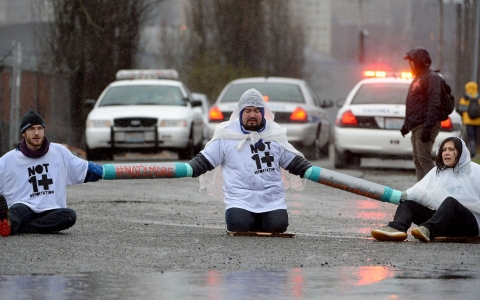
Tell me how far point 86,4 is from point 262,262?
22813 millimetres

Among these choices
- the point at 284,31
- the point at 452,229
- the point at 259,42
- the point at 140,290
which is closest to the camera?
the point at 140,290

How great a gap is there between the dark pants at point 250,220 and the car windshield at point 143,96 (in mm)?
12500

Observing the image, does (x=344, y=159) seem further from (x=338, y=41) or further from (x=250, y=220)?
(x=338, y=41)

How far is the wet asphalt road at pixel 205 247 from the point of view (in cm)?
748

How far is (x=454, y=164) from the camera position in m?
9.46

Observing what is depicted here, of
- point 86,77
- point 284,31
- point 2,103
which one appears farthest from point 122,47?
point 284,31

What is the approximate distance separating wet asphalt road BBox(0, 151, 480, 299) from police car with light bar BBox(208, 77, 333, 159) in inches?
304

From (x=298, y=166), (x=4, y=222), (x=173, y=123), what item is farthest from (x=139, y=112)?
(x=4, y=222)

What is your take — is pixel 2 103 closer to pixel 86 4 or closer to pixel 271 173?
pixel 86 4

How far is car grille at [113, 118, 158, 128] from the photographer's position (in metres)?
20.8

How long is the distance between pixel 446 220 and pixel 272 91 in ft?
40.8

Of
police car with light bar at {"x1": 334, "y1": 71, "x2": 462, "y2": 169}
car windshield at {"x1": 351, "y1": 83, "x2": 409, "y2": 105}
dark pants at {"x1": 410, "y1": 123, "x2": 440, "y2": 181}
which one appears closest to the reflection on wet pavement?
dark pants at {"x1": 410, "y1": 123, "x2": 440, "y2": 181}

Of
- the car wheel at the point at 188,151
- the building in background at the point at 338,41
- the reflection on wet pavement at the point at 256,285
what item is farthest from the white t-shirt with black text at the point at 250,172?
the building in background at the point at 338,41

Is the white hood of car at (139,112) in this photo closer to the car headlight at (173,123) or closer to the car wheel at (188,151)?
the car headlight at (173,123)
